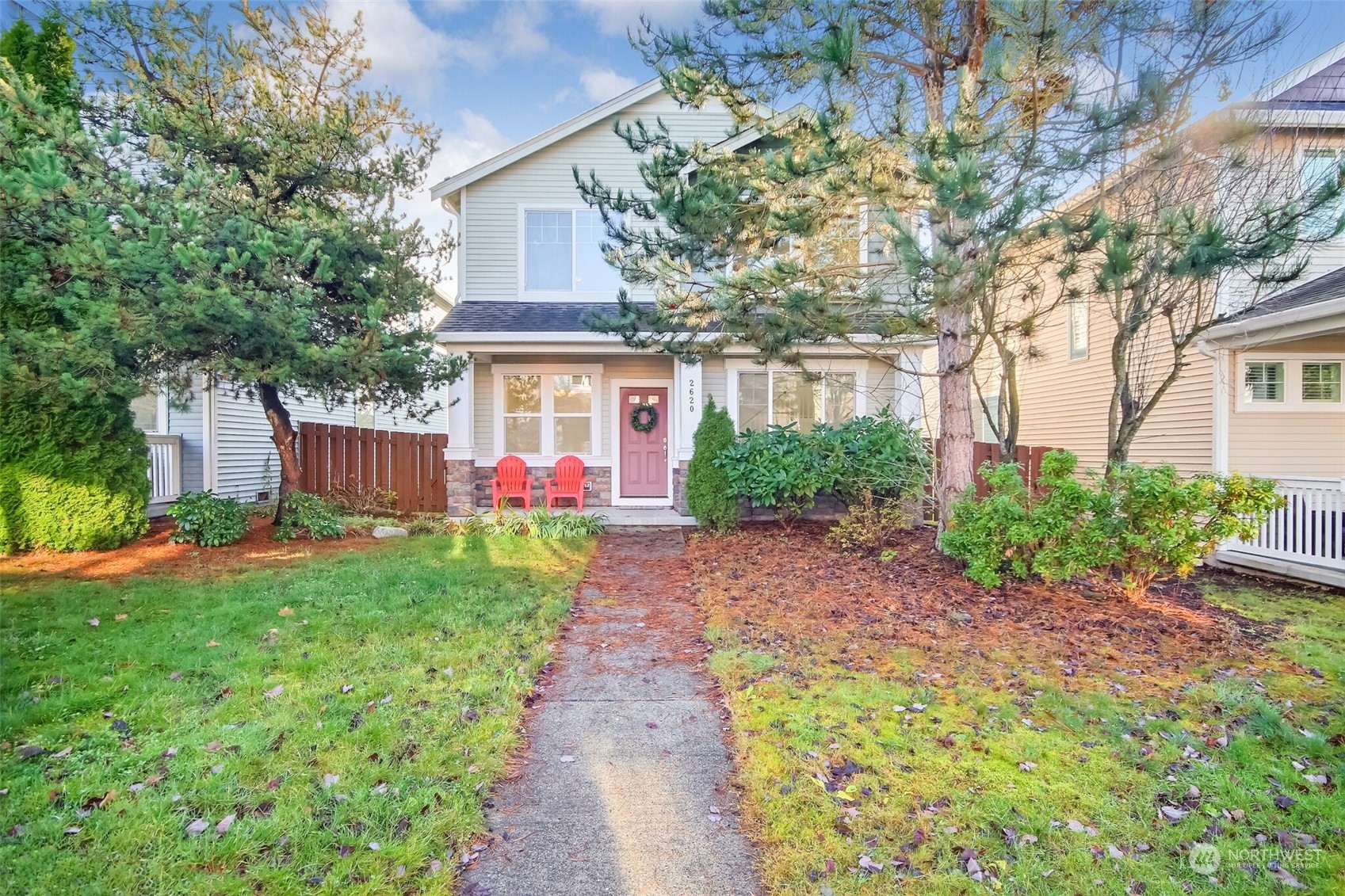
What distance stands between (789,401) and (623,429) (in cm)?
297

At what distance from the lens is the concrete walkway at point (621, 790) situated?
2221 mm

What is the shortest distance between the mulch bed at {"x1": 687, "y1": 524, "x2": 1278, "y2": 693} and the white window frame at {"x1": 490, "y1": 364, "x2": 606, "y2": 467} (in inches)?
188

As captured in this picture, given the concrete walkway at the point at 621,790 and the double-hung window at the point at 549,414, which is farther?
the double-hung window at the point at 549,414

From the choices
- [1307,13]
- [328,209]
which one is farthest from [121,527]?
[1307,13]

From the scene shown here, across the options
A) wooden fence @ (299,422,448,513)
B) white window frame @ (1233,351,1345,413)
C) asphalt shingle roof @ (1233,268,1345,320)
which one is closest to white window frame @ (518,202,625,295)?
wooden fence @ (299,422,448,513)

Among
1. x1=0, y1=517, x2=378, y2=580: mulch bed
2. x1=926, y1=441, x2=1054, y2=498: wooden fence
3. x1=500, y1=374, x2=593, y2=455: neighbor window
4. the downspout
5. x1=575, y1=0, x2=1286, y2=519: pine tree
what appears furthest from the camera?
x1=500, y1=374, x2=593, y2=455: neighbor window

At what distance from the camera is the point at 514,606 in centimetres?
→ 536

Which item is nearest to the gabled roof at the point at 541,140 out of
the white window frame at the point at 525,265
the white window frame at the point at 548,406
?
the white window frame at the point at 525,265

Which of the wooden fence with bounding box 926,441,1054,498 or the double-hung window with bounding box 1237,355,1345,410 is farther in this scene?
the wooden fence with bounding box 926,441,1054,498

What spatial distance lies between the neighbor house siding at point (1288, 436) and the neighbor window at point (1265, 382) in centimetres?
18

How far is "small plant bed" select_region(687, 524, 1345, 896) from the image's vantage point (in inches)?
87.8

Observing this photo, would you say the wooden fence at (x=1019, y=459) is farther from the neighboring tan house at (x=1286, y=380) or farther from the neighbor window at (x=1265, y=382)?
the neighbor window at (x=1265, y=382)

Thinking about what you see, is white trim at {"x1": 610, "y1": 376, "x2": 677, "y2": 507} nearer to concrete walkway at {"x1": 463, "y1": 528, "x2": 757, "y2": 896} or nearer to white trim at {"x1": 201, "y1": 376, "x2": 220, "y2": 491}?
concrete walkway at {"x1": 463, "y1": 528, "x2": 757, "y2": 896}

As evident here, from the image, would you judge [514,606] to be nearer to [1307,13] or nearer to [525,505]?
[525,505]
